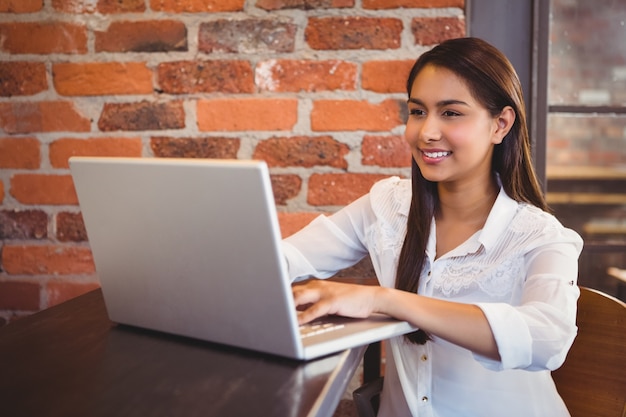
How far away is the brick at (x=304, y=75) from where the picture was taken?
1640 millimetres

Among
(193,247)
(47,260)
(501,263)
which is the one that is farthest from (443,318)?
(47,260)

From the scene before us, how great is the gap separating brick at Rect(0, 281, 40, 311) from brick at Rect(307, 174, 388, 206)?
782 millimetres

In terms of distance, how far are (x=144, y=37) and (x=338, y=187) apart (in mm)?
617

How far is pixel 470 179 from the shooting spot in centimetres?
132

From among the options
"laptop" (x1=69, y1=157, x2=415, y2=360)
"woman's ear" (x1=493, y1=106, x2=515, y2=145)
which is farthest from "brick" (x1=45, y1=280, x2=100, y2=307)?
"woman's ear" (x1=493, y1=106, x2=515, y2=145)

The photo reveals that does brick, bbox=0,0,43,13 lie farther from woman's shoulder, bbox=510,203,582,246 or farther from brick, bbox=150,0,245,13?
woman's shoulder, bbox=510,203,582,246

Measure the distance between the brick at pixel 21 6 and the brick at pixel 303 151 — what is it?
669 millimetres

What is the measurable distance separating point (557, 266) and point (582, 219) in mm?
873

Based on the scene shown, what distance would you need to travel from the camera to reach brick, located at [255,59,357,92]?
164cm

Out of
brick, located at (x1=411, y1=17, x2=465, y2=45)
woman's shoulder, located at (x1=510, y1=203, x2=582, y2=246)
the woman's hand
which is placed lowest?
the woman's hand

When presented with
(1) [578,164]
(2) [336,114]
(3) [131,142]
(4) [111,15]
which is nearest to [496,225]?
(2) [336,114]

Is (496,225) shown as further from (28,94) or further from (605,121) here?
(28,94)

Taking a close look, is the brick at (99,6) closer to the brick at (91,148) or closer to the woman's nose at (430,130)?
the brick at (91,148)

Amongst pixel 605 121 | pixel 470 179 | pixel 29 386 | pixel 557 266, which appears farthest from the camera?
A: pixel 605 121
